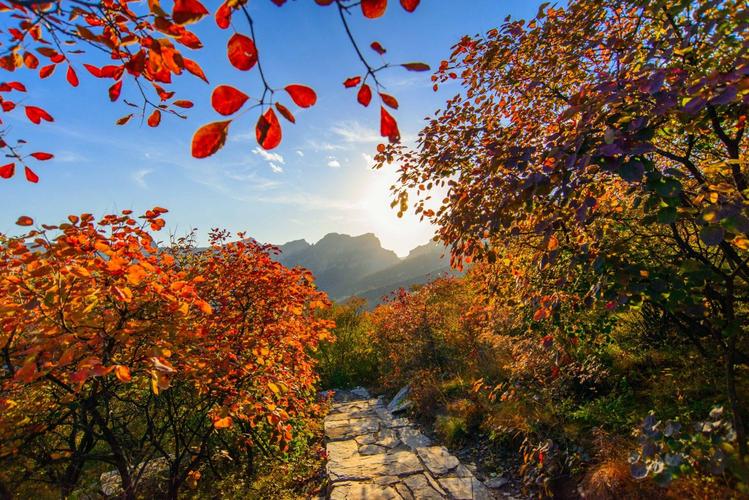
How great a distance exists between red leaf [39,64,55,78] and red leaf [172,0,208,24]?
1395 mm

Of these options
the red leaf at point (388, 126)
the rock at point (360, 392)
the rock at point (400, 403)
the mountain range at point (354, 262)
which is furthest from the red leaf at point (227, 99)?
the mountain range at point (354, 262)

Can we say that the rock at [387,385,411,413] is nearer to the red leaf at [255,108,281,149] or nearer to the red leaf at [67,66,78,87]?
the red leaf at [67,66,78,87]

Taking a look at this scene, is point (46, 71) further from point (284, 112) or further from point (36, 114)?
point (284, 112)

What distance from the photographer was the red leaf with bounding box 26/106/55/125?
192 cm

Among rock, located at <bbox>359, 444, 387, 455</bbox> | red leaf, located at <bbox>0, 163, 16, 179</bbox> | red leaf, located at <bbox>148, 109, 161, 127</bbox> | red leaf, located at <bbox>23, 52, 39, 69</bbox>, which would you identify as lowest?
rock, located at <bbox>359, 444, 387, 455</bbox>

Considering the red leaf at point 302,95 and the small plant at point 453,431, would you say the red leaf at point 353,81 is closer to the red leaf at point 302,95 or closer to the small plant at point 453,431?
the red leaf at point 302,95

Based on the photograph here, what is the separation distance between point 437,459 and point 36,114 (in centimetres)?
552

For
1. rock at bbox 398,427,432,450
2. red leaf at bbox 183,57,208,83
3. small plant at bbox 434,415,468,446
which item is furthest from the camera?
rock at bbox 398,427,432,450

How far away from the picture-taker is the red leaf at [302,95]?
1.03 metres

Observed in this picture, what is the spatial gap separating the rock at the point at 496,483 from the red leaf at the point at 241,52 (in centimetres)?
498

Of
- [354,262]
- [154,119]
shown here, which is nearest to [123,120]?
[154,119]

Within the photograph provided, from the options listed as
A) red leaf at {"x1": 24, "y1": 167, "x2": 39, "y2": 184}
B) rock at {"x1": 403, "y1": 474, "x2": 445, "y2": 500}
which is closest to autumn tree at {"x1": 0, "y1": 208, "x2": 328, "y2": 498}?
red leaf at {"x1": 24, "y1": 167, "x2": 39, "y2": 184}

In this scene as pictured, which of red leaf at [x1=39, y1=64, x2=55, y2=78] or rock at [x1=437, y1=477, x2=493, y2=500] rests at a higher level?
red leaf at [x1=39, y1=64, x2=55, y2=78]

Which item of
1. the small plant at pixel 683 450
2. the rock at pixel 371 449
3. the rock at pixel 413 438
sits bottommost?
the rock at pixel 413 438
